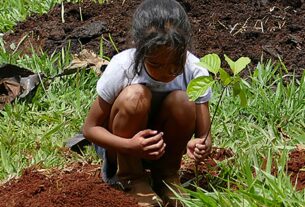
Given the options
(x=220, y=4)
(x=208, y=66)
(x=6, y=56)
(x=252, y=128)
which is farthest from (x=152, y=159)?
(x=220, y=4)

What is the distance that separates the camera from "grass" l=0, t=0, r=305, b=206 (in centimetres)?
402

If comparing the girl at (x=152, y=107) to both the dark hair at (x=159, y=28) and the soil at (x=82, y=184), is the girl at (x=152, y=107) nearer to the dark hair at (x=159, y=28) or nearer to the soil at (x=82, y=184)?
the dark hair at (x=159, y=28)

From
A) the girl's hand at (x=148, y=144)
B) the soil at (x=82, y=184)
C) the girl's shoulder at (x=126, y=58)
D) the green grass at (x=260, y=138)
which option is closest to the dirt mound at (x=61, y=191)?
the soil at (x=82, y=184)

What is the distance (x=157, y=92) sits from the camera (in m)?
3.78

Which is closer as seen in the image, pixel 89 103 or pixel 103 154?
pixel 103 154

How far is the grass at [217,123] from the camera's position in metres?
4.02

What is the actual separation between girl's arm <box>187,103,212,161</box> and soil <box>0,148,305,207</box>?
222 millimetres

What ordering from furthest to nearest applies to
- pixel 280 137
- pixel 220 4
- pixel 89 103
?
pixel 220 4 → pixel 89 103 → pixel 280 137

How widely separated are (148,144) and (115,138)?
18 cm

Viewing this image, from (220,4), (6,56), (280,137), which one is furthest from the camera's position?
(220,4)

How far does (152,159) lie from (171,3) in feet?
2.15

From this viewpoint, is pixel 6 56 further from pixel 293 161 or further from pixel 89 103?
pixel 293 161

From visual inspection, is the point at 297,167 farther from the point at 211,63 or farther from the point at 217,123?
the point at 211,63

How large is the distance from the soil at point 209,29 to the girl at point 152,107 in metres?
1.56
